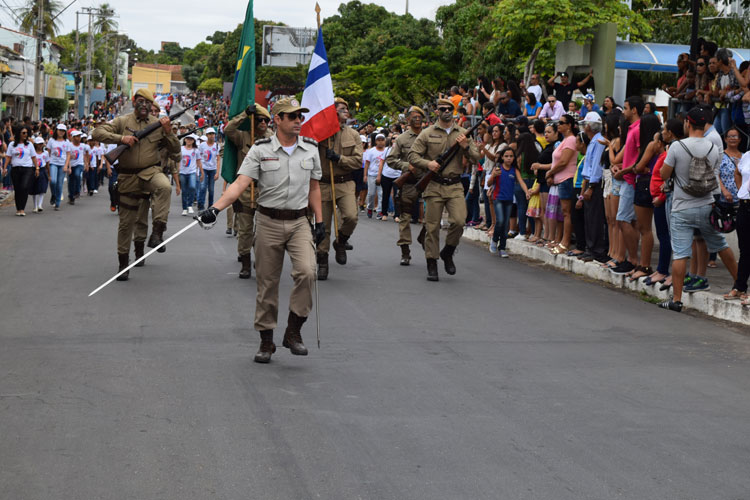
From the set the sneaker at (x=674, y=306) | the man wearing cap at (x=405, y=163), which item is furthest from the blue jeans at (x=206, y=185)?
the sneaker at (x=674, y=306)

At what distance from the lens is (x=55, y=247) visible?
1526 centimetres

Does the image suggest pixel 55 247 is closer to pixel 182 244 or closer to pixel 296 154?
pixel 182 244

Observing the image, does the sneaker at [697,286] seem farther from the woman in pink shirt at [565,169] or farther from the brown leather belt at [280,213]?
the brown leather belt at [280,213]

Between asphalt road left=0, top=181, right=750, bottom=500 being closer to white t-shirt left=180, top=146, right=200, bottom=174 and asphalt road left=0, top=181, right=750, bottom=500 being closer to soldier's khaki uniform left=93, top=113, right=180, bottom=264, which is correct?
soldier's khaki uniform left=93, top=113, right=180, bottom=264

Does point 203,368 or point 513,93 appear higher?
point 513,93

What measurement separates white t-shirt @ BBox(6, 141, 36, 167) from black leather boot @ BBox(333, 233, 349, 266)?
34.4 ft

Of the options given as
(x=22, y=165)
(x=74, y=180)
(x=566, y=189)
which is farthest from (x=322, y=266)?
(x=74, y=180)

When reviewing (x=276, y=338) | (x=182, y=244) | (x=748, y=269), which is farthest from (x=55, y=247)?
(x=748, y=269)

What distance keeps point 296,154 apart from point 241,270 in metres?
4.84

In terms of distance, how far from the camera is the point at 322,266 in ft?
41.3

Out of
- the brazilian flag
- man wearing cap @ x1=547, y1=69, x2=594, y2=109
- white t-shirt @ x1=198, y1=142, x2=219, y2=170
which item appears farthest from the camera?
white t-shirt @ x1=198, y1=142, x2=219, y2=170

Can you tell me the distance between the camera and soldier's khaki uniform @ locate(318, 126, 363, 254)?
41.9ft

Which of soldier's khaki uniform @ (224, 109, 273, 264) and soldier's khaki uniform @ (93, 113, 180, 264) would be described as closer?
soldier's khaki uniform @ (224, 109, 273, 264)

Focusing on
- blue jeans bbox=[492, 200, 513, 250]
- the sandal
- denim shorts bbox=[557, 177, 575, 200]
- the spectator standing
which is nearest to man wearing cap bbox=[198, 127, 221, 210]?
the spectator standing
